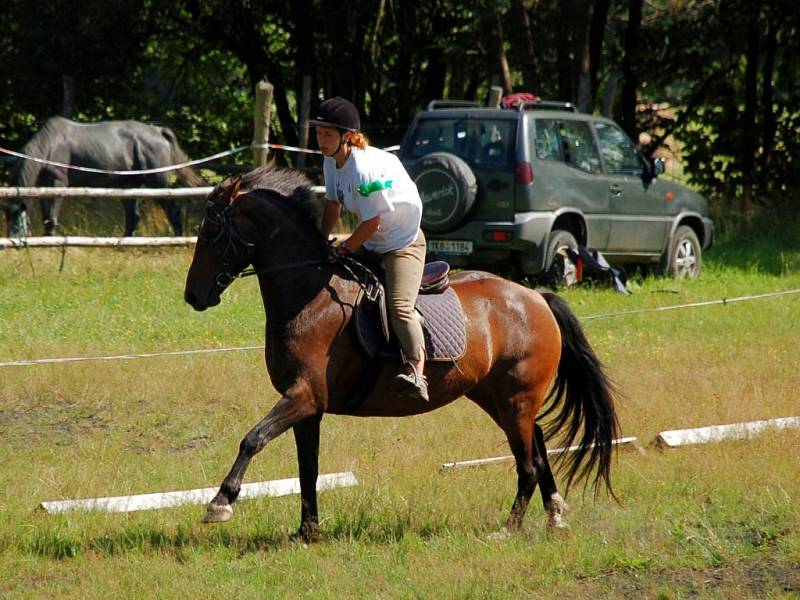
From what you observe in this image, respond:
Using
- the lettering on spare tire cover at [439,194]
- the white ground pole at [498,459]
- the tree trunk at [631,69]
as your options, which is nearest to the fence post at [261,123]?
the lettering on spare tire cover at [439,194]

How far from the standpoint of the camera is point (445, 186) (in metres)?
15.0

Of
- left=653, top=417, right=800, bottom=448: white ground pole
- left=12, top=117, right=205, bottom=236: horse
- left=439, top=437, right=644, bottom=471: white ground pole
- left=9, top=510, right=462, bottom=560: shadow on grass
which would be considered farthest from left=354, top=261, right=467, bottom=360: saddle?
left=12, top=117, right=205, bottom=236: horse

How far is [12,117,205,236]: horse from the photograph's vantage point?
1745 cm

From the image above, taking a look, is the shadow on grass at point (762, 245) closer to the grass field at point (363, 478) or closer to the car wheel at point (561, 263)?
the car wheel at point (561, 263)

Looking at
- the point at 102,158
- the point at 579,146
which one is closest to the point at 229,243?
the point at 579,146

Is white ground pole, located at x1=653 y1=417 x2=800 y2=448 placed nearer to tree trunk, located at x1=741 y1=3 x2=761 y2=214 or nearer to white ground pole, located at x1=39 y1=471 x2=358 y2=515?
white ground pole, located at x1=39 y1=471 x2=358 y2=515

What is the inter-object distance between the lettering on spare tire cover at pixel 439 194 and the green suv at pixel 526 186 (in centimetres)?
1

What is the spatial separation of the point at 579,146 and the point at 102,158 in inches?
287

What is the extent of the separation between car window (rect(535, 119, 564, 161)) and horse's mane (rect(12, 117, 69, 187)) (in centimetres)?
725

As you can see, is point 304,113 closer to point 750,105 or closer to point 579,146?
point 579,146

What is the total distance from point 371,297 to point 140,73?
21084mm

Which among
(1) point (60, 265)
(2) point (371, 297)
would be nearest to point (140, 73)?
(1) point (60, 265)

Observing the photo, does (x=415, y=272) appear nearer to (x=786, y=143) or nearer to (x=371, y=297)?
(x=371, y=297)

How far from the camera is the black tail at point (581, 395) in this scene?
292 inches
